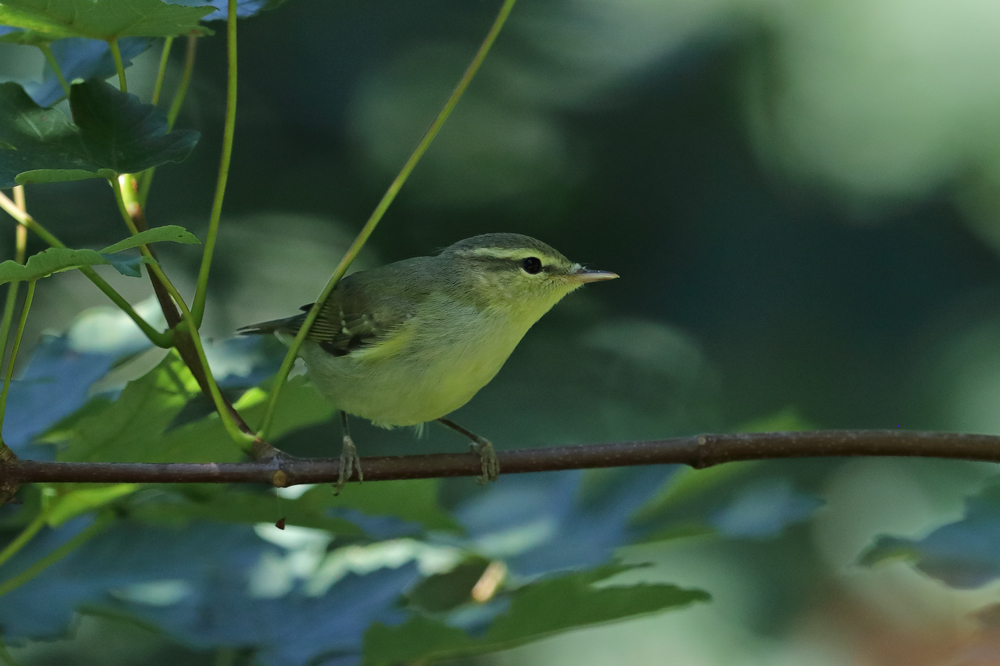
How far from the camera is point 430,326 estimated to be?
254 centimetres

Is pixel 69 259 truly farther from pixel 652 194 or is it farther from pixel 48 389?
pixel 652 194

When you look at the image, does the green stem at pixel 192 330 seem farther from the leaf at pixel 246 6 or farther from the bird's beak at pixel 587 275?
the bird's beak at pixel 587 275

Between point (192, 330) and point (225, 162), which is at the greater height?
point (225, 162)

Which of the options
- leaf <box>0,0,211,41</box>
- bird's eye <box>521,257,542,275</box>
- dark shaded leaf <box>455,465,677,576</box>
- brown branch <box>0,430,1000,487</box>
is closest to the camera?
leaf <box>0,0,211,41</box>

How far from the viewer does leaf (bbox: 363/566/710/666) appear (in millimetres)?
1742

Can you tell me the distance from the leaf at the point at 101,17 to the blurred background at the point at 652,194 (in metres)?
2.84

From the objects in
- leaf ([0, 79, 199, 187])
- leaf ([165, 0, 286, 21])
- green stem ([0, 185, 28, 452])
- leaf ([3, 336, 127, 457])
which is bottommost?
leaf ([3, 336, 127, 457])

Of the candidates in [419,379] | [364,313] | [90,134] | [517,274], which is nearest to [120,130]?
[90,134]

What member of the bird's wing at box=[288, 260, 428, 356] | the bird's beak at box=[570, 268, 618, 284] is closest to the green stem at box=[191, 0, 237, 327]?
the bird's wing at box=[288, 260, 428, 356]

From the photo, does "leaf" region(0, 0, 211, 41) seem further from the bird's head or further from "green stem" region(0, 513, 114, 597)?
the bird's head

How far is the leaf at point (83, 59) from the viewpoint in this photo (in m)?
1.92

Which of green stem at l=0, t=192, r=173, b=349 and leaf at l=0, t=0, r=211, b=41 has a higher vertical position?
leaf at l=0, t=0, r=211, b=41

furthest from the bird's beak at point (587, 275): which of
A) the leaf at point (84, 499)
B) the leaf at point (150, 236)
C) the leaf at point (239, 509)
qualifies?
the leaf at point (150, 236)

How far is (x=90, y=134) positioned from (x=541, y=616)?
44.4 inches
